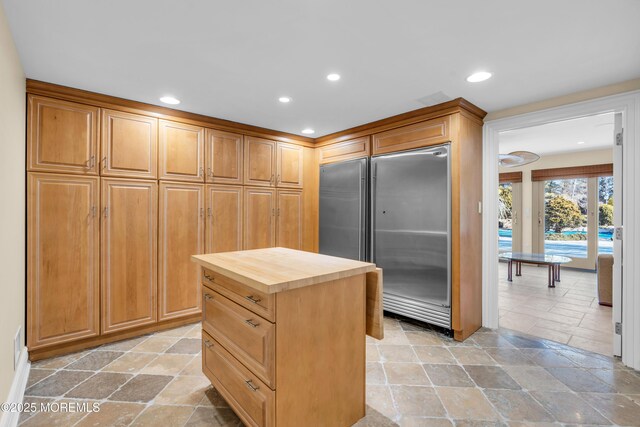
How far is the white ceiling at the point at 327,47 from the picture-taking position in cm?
Answer: 159

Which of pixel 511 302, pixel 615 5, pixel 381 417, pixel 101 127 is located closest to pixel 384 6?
pixel 615 5

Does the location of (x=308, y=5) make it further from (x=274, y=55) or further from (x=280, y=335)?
(x=280, y=335)

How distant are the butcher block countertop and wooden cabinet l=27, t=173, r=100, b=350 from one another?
1365 millimetres

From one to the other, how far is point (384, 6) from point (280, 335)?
170 centimetres

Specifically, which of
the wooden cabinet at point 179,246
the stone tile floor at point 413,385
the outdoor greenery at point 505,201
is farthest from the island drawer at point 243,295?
the outdoor greenery at point 505,201

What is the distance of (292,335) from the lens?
146cm

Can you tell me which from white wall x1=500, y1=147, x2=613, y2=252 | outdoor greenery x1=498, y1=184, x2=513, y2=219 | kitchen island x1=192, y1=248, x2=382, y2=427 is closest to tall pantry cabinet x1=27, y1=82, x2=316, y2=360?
kitchen island x1=192, y1=248, x2=382, y2=427

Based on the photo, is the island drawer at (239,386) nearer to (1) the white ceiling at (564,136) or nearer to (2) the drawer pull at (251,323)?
(2) the drawer pull at (251,323)

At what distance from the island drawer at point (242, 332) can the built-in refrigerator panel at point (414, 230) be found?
2.07 m

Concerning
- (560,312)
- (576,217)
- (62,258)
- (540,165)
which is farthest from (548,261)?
(62,258)

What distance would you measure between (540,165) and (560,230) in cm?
153

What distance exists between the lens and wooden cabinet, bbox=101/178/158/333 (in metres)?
2.78

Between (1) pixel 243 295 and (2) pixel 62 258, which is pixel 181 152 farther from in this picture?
(1) pixel 243 295

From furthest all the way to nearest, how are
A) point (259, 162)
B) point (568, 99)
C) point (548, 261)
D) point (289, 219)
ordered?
point (548, 261)
point (289, 219)
point (259, 162)
point (568, 99)
